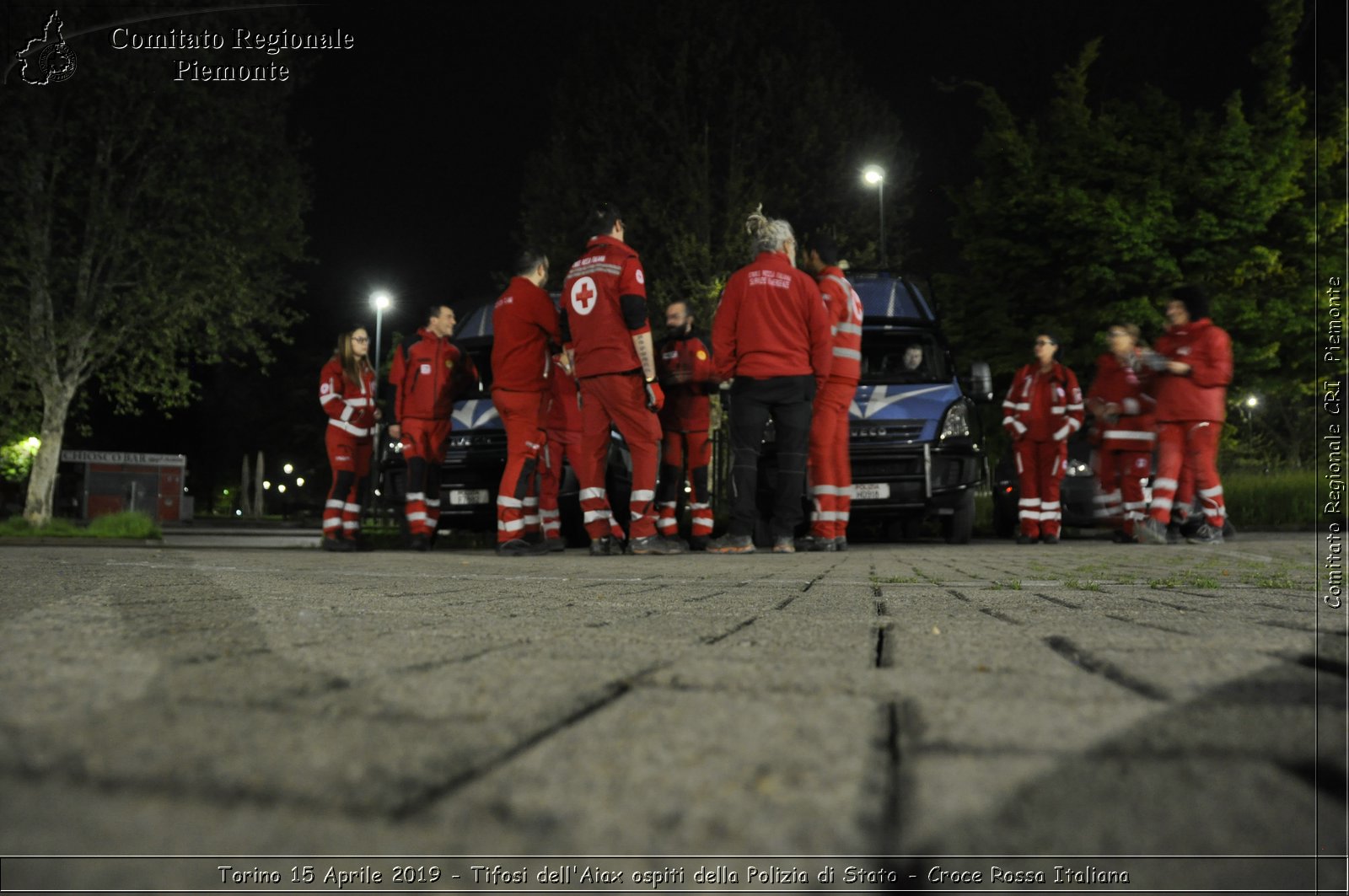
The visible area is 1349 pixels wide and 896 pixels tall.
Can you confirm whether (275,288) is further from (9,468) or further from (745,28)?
(9,468)

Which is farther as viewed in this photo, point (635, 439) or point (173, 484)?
point (173, 484)

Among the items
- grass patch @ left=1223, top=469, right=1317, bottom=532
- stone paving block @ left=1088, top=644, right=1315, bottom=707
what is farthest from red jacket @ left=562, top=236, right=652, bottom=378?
grass patch @ left=1223, top=469, right=1317, bottom=532

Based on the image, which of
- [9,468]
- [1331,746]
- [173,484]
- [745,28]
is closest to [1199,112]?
[745,28]

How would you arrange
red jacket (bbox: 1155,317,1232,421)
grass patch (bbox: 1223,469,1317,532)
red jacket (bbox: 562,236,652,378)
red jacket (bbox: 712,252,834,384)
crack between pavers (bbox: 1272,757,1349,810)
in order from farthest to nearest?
grass patch (bbox: 1223,469,1317,532), red jacket (bbox: 1155,317,1232,421), red jacket (bbox: 712,252,834,384), red jacket (bbox: 562,236,652,378), crack between pavers (bbox: 1272,757,1349,810)

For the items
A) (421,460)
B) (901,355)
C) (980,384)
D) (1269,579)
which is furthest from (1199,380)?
(421,460)

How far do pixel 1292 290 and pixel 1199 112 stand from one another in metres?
4.08

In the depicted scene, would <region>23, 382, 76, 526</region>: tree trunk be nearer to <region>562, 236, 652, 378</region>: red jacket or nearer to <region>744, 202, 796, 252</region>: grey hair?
<region>562, 236, 652, 378</region>: red jacket

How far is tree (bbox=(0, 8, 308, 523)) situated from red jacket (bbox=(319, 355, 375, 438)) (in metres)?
11.8

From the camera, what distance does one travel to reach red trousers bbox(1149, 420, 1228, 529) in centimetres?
885

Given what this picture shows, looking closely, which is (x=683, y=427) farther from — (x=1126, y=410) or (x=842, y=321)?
(x=1126, y=410)

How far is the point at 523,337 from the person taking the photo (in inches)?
317

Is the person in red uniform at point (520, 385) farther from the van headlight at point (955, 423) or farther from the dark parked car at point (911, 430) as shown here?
the van headlight at point (955, 423)

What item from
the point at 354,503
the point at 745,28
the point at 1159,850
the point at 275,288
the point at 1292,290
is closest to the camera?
the point at 1159,850

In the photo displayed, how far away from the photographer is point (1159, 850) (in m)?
0.91
